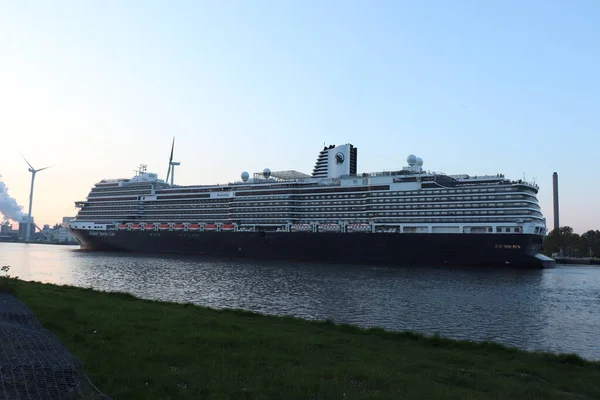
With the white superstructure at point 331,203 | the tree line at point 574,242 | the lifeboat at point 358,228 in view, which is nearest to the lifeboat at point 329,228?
the white superstructure at point 331,203

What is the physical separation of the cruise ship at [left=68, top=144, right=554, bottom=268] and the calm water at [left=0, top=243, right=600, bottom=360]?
2033 cm

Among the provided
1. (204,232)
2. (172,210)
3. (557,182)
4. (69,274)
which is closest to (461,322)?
(69,274)

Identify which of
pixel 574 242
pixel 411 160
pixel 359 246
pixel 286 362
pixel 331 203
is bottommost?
pixel 286 362

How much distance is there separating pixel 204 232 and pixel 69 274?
54.2 m

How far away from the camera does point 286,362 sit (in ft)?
42.1

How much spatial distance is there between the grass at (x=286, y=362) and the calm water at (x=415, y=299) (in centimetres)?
927

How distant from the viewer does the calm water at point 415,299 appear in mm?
27594

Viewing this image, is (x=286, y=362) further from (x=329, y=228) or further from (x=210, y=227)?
(x=210, y=227)

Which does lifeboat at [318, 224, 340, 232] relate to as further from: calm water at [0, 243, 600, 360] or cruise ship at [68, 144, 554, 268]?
calm water at [0, 243, 600, 360]

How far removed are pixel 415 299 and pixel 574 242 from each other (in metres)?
132

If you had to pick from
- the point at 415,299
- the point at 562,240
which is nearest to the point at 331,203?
the point at 415,299

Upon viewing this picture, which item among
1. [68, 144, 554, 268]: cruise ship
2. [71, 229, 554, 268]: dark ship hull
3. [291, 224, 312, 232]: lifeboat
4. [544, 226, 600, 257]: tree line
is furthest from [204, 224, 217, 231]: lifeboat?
[544, 226, 600, 257]: tree line

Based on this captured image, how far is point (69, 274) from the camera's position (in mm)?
60406

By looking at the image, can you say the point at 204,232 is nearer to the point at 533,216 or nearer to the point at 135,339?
the point at 533,216
